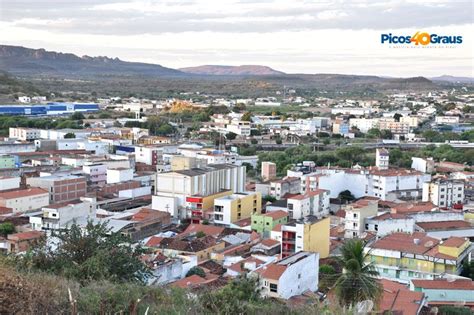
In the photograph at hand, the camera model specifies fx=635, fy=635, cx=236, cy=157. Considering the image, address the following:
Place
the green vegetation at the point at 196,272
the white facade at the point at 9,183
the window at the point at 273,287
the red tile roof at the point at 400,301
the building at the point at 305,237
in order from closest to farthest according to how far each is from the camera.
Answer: the red tile roof at the point at 400,301, the window at the point at 273,287, the green vegetation at the point at 196,272, the building at the point at 305,237, the white facade at the point at 9,183

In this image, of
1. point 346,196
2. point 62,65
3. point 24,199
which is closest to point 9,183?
point 24,199

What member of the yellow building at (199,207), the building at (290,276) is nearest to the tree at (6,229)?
the yellow building at (199,207)

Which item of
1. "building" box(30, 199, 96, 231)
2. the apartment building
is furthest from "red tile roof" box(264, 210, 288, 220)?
"building" box(30, 199, 96, 231)

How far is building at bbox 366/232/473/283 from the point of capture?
27.0 ft

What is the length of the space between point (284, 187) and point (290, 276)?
7.12m

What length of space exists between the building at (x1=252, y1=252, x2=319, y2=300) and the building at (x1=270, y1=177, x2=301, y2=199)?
6312mm

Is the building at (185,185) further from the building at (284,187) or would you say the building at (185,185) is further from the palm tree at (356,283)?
the palm tree at (356,283)

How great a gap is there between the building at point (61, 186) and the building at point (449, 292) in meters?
7.82

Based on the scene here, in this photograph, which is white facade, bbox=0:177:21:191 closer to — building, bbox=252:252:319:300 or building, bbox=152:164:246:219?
building, bbox=152:164:246:219

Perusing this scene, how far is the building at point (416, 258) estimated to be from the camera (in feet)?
27.0

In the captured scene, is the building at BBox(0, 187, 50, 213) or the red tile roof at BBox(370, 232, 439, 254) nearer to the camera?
the red tile roof at BBox(370, 232, 439, 254)

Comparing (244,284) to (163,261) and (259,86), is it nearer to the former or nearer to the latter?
(163,261)

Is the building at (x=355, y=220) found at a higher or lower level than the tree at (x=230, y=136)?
lower

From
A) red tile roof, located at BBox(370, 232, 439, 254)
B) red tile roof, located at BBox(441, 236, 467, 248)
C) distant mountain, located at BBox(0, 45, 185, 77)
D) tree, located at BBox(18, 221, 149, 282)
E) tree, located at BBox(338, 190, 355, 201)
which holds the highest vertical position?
distant mountain, located at BBox(0, 45, 185, 77)
